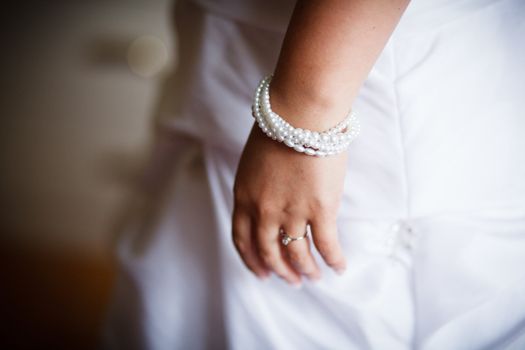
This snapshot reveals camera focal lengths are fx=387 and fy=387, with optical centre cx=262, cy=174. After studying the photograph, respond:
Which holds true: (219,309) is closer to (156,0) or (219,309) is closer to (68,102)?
(68,102)

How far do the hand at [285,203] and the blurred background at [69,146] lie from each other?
0.98m

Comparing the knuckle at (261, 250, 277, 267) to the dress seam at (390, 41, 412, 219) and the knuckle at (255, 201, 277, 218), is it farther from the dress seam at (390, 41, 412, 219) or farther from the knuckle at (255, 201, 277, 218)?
the dress seam at (390, 41, 412, 219)

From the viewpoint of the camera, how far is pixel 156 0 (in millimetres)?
1947

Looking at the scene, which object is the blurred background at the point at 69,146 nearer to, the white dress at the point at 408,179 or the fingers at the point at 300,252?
the white dress at the point at 408,179

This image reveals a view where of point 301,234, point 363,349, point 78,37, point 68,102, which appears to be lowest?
point 68,102

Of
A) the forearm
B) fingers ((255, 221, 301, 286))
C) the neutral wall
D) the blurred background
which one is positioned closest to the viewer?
the forearm

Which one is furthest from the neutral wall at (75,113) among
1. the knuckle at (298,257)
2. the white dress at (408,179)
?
the knuckle at (298,257)

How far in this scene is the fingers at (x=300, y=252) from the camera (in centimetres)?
46

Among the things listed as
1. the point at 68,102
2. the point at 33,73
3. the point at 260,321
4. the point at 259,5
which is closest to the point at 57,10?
the point at 33,73

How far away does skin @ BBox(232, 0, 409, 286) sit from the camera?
1.22 feet

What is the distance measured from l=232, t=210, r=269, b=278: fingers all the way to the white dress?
0.06 metres

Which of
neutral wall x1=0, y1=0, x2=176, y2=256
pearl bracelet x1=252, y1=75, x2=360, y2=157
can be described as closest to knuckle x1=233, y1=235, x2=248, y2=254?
pearl bracelet x1=252, y1=75, x2=360, y2=157

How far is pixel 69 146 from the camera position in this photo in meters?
1.77

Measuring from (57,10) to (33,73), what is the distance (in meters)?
0.34
